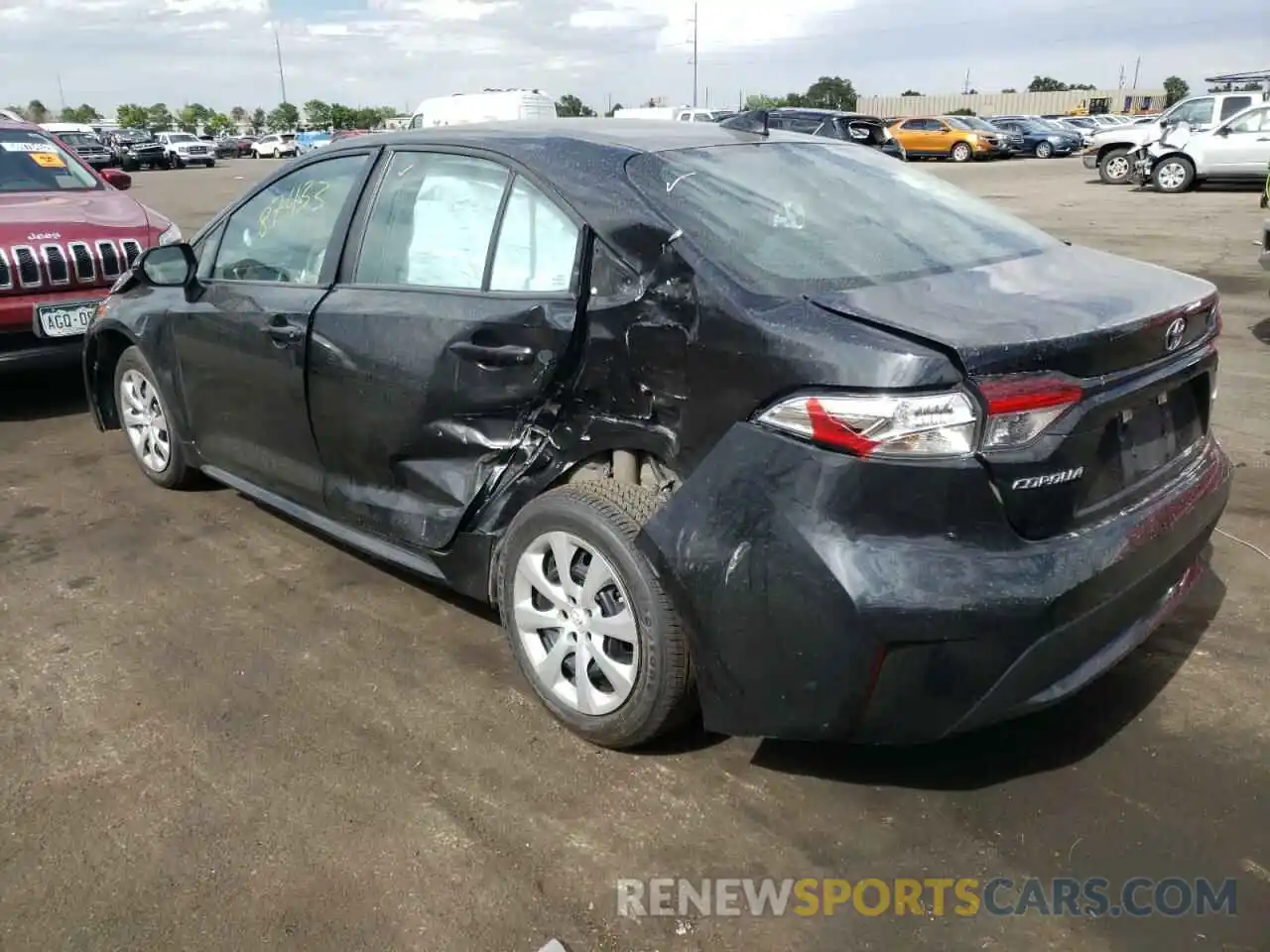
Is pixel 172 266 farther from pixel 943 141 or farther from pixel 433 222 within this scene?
A: pixel 943 141

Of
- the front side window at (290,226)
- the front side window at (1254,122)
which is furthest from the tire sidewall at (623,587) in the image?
the front side window at (1254,122)

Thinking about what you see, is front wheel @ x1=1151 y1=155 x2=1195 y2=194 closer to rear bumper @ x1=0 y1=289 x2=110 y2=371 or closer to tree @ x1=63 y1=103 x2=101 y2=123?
rear bumper @ x1=0 y1=289 x2=110 y2=371

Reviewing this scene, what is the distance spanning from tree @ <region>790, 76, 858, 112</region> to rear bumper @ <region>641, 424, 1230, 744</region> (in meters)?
77.2

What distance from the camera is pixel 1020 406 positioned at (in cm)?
222

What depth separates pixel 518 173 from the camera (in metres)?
3.06

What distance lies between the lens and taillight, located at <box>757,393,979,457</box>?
2195mm

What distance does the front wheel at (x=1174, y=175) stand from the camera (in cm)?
2042

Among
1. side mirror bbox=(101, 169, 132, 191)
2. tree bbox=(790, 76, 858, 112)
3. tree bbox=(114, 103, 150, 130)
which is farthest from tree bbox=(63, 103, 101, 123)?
side mirror bbox=(101, 169, 132, 191)

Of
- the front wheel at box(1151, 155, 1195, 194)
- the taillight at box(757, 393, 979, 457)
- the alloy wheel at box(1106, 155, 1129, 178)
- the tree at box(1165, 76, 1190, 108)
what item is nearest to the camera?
the taillight at box(757, 393, 979, 457)

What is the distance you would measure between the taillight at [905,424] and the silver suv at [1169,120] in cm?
2168

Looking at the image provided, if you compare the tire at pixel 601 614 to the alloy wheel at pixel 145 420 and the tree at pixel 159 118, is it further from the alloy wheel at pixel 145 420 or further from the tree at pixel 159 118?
the tree at pixel 159 118

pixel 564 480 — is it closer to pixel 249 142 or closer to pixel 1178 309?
pixel 1178 309

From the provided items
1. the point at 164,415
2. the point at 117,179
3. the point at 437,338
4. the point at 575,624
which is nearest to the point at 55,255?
the point at 164,415

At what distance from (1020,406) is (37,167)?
23.8 feet
